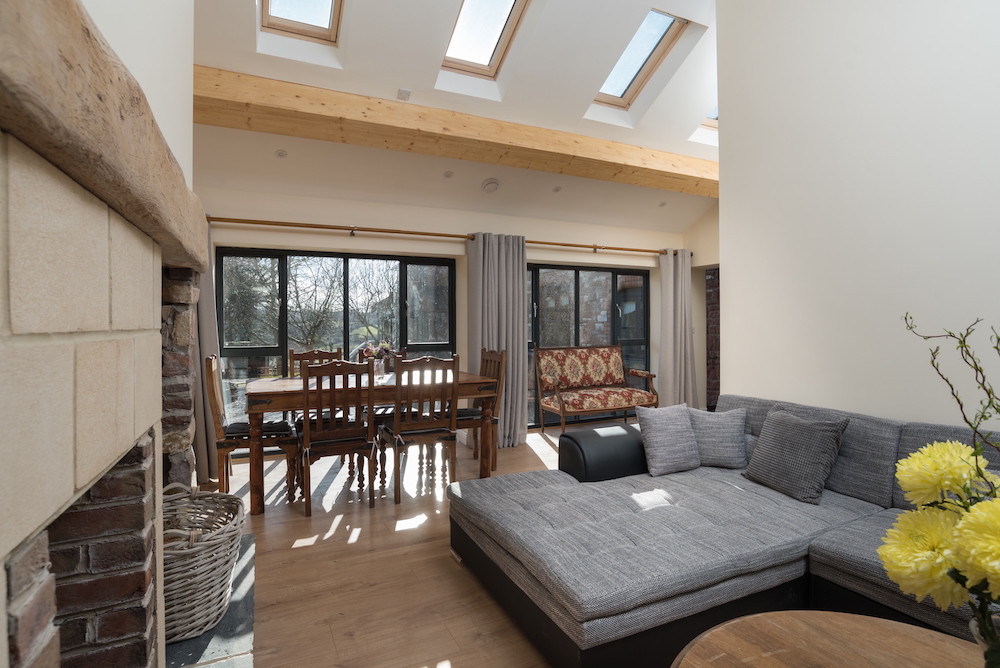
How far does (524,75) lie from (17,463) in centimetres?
390

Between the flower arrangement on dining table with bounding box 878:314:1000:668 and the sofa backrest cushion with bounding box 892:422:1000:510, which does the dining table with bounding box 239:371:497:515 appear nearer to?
the sofa backrest cushion with bounding box 892:422:1000:510

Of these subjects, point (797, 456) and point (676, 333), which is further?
point (676, 333)

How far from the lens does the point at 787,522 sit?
2.08 meters

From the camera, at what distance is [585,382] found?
561cm

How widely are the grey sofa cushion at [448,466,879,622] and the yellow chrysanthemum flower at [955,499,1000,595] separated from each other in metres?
1.04

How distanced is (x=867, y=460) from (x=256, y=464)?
339 cm

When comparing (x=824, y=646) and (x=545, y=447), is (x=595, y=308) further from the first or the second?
(x=824, y=646)

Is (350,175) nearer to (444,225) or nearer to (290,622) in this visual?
(444,225)

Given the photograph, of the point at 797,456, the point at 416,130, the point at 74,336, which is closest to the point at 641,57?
the point at 416,130

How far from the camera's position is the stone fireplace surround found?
0.38 metres

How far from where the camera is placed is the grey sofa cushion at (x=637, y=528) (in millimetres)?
1632

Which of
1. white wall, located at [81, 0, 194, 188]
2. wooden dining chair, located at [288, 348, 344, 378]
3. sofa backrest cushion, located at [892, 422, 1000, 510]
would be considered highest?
white wall, located at [81, 0, 194, 188]

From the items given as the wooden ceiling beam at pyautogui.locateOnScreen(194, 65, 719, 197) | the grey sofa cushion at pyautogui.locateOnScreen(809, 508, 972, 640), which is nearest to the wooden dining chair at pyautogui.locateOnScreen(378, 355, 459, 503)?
the wooden ceiling beam at pyautogui.locateOnScreen(194, 65, 719, 197)

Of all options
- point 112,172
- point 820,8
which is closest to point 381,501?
point 112,172
